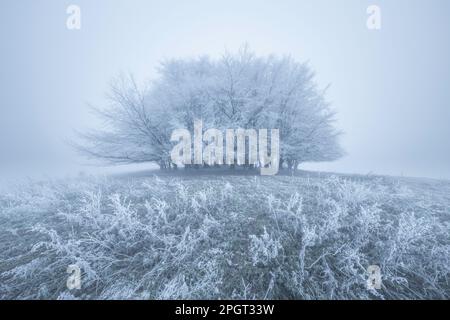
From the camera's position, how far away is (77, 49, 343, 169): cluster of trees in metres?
8.51

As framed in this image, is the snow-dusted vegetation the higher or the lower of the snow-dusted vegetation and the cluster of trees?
the lower

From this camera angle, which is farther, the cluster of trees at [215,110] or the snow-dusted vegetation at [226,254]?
the cluster of trees at [215,110]

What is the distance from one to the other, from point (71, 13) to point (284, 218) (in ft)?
31.2

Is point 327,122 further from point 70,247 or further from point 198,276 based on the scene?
point 70,247

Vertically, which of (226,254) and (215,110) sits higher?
(215,110)

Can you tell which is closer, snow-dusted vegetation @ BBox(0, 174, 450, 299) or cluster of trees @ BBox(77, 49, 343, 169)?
snow-dusted vegetation @ BBox(0, 174, 450, 299)

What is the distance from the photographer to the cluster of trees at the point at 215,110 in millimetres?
8508

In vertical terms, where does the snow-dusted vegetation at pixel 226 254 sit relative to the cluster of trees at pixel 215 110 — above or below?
below

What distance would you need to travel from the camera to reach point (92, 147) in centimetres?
930

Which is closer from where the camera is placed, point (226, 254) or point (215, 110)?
point (226, 254)

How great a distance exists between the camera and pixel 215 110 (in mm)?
9258
